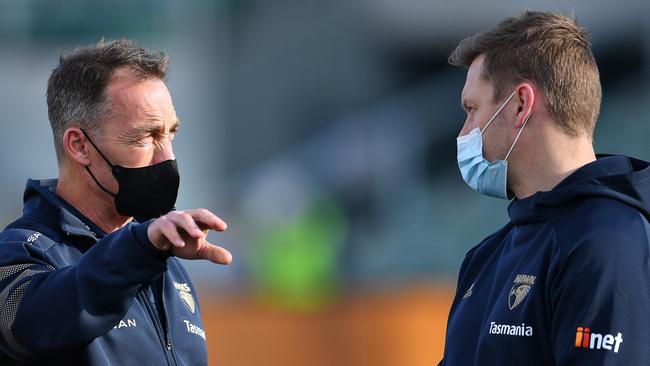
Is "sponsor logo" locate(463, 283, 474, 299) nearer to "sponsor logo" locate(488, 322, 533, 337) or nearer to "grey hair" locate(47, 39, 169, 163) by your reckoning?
"sponsor logo" locate(488, 322, 533, 337)

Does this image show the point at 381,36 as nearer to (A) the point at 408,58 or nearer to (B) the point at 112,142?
(A) the point at 408,58

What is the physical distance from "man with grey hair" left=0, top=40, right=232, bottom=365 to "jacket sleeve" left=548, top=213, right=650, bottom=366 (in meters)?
1.07

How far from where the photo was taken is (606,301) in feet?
10.8

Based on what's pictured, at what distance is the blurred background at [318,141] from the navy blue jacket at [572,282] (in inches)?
200

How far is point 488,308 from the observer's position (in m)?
3.76

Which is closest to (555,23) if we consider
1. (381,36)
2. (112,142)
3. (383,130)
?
(112,142)

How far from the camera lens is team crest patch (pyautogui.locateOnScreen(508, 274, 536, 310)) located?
11.6 ft

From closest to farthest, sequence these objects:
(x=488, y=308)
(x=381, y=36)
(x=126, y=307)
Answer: (x=126, y=307) < (x=488, y=308) < (x=381, y=36)

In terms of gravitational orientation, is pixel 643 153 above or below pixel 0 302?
below

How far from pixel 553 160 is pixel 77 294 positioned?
1510 millimetres

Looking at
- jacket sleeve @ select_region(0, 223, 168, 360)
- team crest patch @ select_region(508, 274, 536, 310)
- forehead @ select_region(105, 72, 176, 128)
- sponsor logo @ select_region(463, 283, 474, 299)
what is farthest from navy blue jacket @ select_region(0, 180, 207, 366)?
team crest patch @ select_region(508, 274, 536, 310)

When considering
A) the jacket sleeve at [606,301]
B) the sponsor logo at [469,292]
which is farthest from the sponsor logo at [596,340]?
the sponsor logo at [469,292]

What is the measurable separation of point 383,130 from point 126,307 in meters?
9.67

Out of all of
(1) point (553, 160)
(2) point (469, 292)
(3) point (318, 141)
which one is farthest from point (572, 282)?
(3) point (318, 141)
